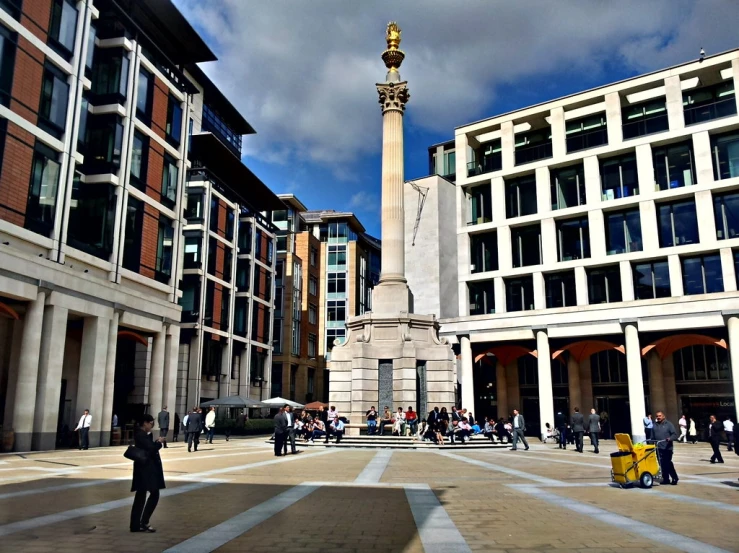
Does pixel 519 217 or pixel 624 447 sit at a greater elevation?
pixel 519 217

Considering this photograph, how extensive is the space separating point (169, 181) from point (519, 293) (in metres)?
28.4

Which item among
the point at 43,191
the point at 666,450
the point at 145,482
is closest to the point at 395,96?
the point at 43,191

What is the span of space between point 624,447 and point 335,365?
63.0 feet

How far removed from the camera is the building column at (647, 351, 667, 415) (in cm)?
4722

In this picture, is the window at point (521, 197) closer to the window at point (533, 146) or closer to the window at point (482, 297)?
the window at point (533, 146)

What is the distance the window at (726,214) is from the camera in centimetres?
4278

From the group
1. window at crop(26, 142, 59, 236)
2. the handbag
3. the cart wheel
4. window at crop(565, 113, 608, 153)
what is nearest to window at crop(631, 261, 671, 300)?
window at crop(565, 113, 608, 153)

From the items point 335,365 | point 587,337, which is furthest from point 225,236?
point 587,337

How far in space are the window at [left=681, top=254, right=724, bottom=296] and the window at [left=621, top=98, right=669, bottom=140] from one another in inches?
396

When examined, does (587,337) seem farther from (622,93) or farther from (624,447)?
(624,447)

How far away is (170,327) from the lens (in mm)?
39500

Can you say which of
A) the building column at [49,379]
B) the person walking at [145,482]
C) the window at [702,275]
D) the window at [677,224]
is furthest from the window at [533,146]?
the person walking at [145,482]

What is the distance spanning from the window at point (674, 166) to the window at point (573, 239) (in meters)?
6.20

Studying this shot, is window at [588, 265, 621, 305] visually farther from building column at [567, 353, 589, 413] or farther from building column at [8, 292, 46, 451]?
building column at [8, 292, 46, 451]
